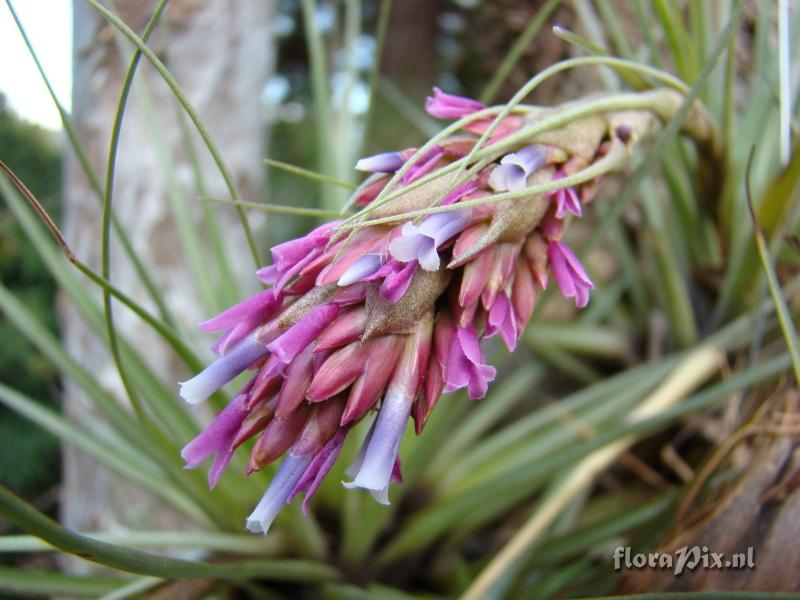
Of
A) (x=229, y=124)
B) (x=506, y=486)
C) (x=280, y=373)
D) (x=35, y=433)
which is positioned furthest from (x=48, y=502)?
(x=280, y=373)

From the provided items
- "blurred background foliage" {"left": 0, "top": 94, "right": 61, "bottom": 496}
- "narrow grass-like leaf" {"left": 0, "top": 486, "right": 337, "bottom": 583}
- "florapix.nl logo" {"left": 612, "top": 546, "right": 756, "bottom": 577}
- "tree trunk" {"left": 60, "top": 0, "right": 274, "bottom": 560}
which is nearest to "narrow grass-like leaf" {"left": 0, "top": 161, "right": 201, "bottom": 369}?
"narrow grass-like leaf" {"left": 0, "top": 486, "right": 337, "bottom": 583}

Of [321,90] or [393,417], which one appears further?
[321,90]

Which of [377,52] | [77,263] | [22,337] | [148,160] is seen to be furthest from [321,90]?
[22,337]

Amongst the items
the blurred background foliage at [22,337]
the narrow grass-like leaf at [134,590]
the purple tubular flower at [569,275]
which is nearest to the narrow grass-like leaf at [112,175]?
the narrow grass-like leaf at [134,590]

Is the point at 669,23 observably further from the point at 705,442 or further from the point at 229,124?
the point at 229,124

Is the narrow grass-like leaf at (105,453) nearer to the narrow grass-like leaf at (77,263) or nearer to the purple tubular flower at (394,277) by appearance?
the narrow grass-like leaf at (77,263)

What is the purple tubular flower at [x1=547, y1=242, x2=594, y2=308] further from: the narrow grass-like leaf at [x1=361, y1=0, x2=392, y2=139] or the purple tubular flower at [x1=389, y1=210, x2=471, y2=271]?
the narrow grass-like leaf at [x1=361, y1=0, x2=392, y2=139]

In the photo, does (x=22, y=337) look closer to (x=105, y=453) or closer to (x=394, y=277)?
(x=105, y=453)
